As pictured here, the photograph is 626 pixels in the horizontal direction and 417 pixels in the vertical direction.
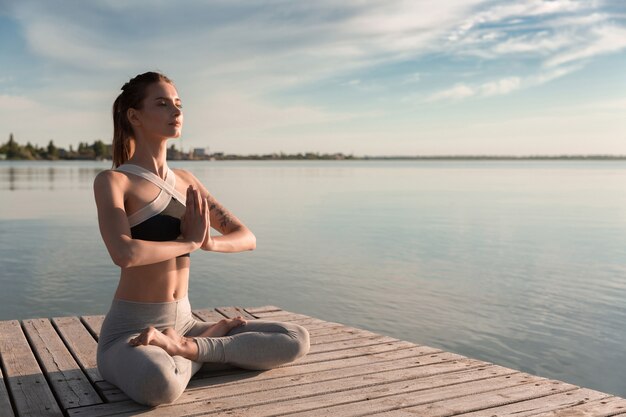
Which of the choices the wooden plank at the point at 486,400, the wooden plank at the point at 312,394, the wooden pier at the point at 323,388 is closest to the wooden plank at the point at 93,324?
the wooden pier at the point at 323,388

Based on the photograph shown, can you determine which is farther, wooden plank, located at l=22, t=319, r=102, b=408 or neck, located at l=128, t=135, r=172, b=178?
neck, located at l=128, t=135, r=172, b=178

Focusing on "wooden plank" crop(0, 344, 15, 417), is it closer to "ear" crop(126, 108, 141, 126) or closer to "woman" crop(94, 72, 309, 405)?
"woman" crop(94, 72, 309, 405)

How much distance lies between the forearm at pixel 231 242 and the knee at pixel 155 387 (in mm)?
872

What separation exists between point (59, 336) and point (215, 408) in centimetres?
260

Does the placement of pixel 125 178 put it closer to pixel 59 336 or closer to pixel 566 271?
pixel 59 336

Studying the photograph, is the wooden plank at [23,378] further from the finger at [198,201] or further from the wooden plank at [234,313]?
the wooden plank at [234,313]

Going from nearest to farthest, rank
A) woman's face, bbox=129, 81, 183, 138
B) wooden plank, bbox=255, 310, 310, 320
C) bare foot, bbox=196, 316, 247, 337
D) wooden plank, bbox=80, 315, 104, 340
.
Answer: woman's face, bbox=129, 81, 183, 138, bare foot, bbox=196, 316, 247, 337, wooden plank, bbox=80, 315, 104, 340, wooden plank, bbox=255, 310, 310, 320

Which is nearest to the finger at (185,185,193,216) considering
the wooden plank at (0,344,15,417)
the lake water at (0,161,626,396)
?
the wooden plank at (0,344,15,417)

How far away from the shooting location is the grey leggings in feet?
13.6

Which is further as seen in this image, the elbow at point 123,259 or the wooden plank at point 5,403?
the wooden plank at point 5,403

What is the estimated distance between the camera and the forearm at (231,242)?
4445mm

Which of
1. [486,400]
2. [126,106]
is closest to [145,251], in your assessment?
[126,106]

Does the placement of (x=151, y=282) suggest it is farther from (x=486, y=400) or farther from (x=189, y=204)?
(x=486, y=400)

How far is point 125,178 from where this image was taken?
4332mm
